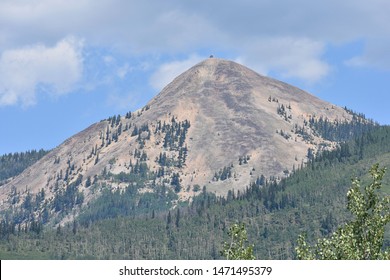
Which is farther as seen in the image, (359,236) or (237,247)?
(237,247)

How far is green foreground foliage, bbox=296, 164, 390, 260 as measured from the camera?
228 ft

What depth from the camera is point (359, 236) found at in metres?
71.8

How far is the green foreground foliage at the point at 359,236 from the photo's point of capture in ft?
228

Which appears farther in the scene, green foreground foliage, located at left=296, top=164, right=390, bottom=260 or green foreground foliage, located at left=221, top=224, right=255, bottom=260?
green foreground foliage, located at left=221, top=224, right=255, bottom=260

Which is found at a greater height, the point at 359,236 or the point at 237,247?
the point at 359,236

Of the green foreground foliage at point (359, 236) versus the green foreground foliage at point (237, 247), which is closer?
the green foreground foliage at point (359, 236)
